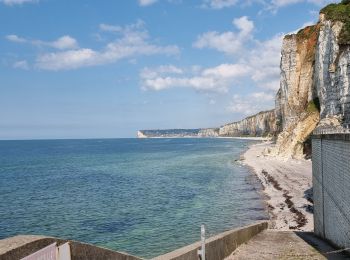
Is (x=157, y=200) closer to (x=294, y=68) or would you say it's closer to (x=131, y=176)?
(x=131, y=176)

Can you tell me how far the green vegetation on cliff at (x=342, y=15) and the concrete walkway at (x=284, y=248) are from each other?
141ft

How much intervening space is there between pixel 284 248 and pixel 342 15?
170 ft

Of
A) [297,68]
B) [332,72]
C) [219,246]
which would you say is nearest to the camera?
[219,246]

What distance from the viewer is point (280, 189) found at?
46844mm

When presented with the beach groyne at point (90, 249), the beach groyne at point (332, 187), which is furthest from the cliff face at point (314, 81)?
the beach groyne at point (90, 249)

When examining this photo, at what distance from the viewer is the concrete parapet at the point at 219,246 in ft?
38.7

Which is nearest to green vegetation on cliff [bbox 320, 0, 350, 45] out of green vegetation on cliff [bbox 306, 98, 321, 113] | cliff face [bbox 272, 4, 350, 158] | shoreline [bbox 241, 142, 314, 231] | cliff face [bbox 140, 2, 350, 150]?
cliff face [bbox 140, 2, 350, 150]

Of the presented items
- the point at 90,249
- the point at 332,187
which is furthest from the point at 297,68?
the point at 90,249

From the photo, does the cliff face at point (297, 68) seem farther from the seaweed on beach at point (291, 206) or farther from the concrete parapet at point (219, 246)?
the concrete parapet at point (219, 246)

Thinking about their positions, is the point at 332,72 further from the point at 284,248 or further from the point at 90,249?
the point at 90,249

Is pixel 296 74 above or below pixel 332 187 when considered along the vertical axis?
above

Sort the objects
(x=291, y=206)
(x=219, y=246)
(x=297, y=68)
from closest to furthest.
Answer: (x=219, y=246)
(x=291, y=206)
(x=297, y=68)

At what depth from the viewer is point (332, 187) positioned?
52.6 ft

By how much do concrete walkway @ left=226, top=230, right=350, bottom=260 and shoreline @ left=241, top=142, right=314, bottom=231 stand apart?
14.9 ft
